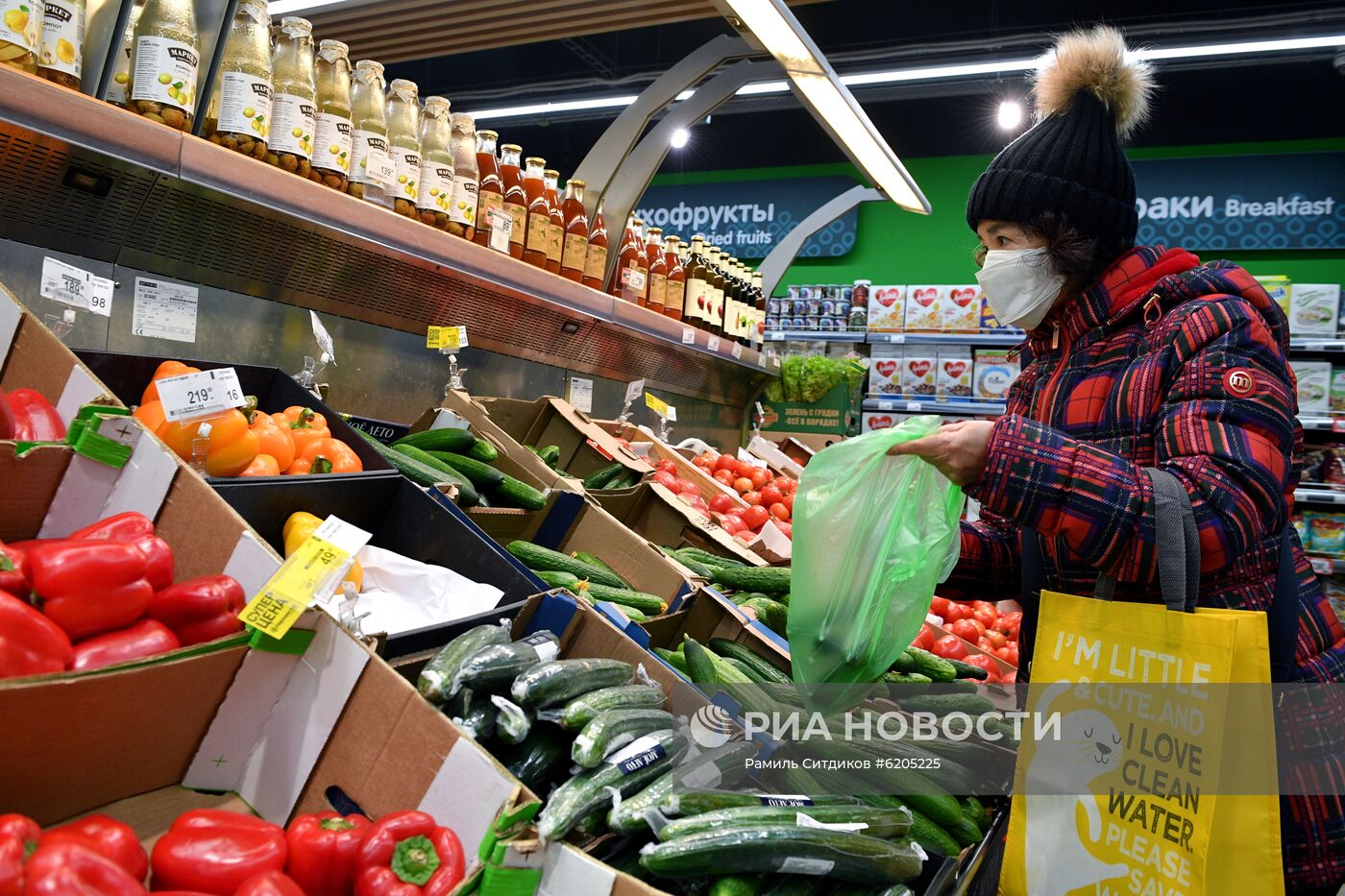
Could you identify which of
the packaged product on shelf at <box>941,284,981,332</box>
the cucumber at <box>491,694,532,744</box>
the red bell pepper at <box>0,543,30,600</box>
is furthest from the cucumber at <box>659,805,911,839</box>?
the packaged product on shelf at <box>941,284,981,332</box>

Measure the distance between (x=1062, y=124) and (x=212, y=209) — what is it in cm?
183

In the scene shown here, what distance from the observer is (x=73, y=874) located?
2.39 feet

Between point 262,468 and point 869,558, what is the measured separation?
1183 millimetres

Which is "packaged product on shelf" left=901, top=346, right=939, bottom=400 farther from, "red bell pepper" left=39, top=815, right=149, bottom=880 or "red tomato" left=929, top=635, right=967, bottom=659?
"red bell pepper" left=39, top=815, right=149, bottom=880

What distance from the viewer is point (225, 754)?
3.79 ft

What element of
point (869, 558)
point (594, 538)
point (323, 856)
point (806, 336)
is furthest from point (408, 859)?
point (806, 336)

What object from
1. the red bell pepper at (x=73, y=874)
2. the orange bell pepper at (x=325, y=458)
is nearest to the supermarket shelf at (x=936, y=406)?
the orange bell pepper at (x=325, y=458)

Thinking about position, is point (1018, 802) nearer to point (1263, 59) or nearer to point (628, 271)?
point (628, 271)

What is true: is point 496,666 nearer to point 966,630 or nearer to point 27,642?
point 27,642

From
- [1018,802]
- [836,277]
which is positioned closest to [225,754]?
[1018,802]

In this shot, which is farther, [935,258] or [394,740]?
[935,258]

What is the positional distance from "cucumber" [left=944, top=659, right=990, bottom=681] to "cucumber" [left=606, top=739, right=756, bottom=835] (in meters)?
1.18

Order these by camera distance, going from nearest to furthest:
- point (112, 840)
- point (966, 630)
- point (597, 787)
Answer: point (112, 840), point (597, 787), point (966, 630)

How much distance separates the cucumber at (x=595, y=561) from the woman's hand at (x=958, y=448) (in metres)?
0.95
